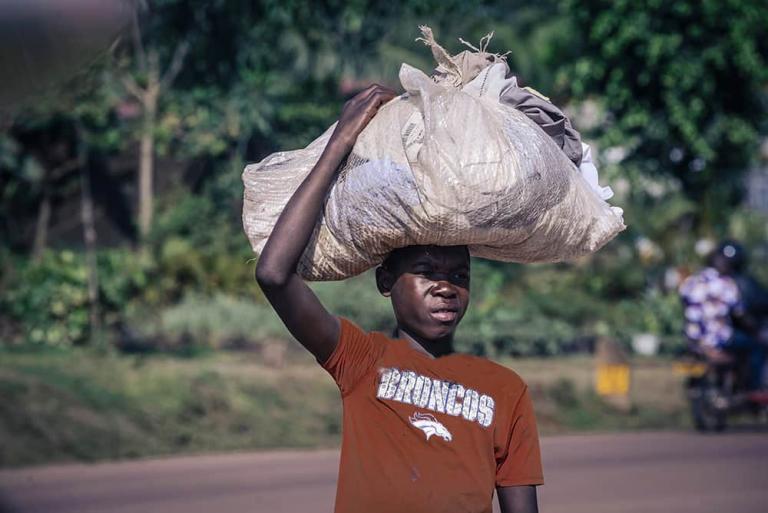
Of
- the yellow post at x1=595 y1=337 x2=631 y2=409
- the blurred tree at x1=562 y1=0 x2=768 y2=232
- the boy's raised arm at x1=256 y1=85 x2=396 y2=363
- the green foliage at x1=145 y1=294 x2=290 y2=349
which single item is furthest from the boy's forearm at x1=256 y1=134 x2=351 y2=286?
the blurred tree at x1=562 y1=0 x2=768 y2=232

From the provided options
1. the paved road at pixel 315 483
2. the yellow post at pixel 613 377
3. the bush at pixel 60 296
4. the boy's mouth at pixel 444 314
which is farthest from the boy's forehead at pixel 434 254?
the bush at pixel 60 296

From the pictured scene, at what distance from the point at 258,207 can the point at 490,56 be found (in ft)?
2.27

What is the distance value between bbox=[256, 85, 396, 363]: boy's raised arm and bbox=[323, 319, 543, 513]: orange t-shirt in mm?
84

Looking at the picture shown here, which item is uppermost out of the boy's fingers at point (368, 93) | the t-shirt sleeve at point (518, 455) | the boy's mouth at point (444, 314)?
the boy's fingers at point (368, 93)

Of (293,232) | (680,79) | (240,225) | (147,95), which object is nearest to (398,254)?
(293,232)

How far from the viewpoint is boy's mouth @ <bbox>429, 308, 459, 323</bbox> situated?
9.72 ft

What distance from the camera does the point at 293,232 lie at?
8.89ft

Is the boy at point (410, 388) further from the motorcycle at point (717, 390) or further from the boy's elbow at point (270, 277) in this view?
the motorcycle at point (717, 390)

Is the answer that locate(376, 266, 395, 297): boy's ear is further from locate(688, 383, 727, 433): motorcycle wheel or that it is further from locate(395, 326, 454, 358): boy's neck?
locate(688, 383, 727, 433): motorcycle wheel

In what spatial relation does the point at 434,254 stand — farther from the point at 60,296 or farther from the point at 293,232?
the point at 60,296

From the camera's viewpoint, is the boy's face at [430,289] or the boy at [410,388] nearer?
the boy at [410,388]

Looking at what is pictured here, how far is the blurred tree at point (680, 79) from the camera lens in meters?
18.0

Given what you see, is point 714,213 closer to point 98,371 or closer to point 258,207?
point 98,371

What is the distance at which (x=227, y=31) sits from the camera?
13336 mm
